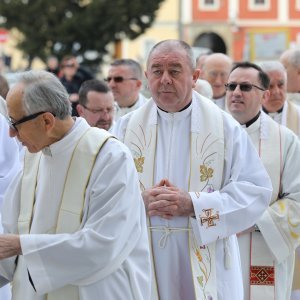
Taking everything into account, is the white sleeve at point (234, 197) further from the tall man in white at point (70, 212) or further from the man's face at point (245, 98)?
the man's face at point (245, 98)

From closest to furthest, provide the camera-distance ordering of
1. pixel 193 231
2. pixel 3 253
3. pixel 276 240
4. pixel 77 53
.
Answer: pixel 3 253 → pixel 193 231 → pixel 276 240 → pixel 77 53

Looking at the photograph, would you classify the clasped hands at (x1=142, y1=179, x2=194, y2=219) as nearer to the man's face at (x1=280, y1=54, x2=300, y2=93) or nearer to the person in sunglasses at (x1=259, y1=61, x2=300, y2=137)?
the person in sunglasses at (x1=259, y1=61, x2=300, y2=137)

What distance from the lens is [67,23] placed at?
36812mm

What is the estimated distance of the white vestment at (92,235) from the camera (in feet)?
12.8

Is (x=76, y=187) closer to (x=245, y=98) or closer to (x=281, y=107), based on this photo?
(x=245, y=98)

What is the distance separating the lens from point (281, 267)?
20.4 ft

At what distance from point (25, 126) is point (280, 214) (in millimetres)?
2440

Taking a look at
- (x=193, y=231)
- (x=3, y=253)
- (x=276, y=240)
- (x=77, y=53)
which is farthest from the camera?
(x=77, y=53)

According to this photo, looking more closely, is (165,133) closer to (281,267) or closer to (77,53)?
(281,267)

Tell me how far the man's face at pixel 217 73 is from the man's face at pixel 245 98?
8.41 ft

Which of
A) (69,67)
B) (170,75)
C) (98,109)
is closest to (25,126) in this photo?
(170,75)

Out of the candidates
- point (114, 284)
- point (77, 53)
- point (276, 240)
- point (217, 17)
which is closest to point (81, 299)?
point (114, 284)

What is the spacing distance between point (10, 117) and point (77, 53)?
33.8 meters

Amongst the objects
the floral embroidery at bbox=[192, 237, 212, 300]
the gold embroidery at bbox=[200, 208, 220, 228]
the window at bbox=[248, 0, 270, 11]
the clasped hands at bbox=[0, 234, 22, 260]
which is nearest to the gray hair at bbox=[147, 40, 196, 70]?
the gold embroidery at bbox=[200, 208, 220, 228]
